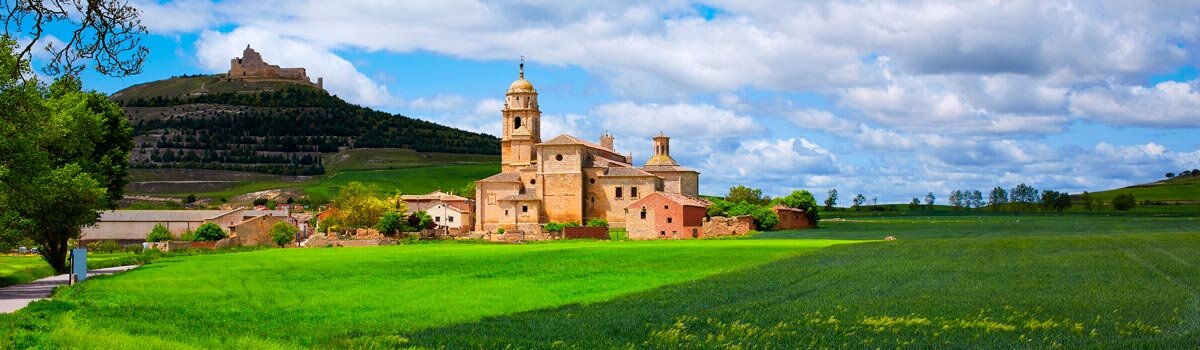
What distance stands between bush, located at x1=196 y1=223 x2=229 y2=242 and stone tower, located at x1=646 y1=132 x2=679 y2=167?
129 feet

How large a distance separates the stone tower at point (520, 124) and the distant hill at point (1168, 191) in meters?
92.0

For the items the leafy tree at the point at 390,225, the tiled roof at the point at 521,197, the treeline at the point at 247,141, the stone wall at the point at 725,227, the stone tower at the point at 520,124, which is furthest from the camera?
the treeline at the point at 247,141

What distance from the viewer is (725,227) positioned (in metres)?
80.1

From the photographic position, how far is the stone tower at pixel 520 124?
4070 inches

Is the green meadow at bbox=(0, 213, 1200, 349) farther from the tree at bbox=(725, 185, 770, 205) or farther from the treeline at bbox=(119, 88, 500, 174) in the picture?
the treeline at bbox=(119, 88, 500, 174)

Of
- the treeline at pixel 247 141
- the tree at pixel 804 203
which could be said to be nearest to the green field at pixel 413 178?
the treeline at pixel 247 141

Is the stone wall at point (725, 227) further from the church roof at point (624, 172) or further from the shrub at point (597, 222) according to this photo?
the church roof at point (624, 172)

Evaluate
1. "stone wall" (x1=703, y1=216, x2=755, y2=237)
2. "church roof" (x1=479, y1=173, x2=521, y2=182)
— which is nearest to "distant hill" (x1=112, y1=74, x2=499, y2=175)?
"church roof" (x1=479, y1=173, x2=521, y2=182)

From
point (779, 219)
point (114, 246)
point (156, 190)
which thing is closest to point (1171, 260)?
point (779, 219)

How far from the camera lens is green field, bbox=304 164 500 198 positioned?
152125 millimetres

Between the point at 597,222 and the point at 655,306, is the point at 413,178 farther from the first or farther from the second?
the point at 655,306

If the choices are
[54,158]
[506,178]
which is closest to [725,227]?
[506,178]

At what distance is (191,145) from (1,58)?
540 feet

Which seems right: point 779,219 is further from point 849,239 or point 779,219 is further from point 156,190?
point 156,190
